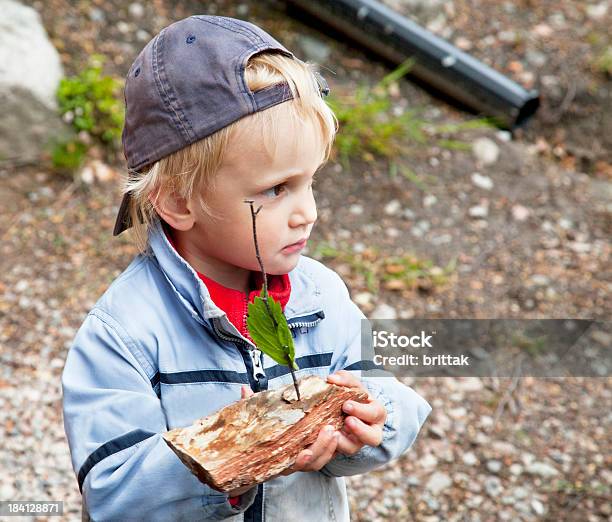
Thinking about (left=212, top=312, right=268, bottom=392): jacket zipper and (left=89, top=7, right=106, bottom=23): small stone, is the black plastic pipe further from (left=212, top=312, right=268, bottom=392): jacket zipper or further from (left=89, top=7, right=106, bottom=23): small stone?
(left=212, top=312, right=268, bottom=392): jacket zipper

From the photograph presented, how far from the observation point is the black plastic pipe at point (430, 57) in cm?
496

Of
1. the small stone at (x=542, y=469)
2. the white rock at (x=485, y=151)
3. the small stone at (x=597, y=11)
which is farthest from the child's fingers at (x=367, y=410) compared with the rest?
the small stone at (x=597, y=11)

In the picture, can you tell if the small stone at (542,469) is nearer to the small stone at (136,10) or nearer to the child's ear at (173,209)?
the child's ear at (173,209)

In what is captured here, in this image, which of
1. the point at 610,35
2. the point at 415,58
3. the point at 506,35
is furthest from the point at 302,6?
the point at 610,35

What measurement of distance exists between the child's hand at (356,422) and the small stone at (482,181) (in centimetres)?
300

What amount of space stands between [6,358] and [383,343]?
167 centimetres

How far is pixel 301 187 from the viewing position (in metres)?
1.71

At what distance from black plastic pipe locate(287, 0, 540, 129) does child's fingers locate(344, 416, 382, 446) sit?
11.8 ft

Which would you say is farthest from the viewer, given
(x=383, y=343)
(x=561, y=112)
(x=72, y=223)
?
(x=561, y=112)

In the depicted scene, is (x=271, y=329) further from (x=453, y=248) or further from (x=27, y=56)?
(x=27, y=56)

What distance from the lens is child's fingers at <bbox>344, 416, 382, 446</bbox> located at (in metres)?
1.69

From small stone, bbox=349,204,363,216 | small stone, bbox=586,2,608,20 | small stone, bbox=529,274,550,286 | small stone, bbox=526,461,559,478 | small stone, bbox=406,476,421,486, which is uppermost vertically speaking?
small stone, bbox=586,2,608,20

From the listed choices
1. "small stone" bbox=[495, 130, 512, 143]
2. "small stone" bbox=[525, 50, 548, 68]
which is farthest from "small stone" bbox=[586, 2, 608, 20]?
"small stone" bbox=[495, 130, 512, 143]

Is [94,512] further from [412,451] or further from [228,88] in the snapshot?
[412,451]
